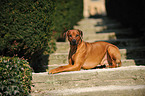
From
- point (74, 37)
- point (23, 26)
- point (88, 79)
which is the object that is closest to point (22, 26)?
point (23, 26)

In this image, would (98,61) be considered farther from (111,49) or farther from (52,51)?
(52,51)

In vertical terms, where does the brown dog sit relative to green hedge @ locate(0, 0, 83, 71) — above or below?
below

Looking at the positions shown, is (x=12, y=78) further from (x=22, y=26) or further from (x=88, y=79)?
(x=88, y=79)

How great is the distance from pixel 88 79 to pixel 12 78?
1.62 metres

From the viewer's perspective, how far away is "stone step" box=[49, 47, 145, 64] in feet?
17.6

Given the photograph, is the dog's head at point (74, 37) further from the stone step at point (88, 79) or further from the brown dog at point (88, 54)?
the stone step at point (88, 79)

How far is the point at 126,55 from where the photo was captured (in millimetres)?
5434

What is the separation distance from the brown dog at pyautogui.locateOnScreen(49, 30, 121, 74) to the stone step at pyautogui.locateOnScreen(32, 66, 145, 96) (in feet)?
0.89

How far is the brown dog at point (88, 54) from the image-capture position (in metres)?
3.95

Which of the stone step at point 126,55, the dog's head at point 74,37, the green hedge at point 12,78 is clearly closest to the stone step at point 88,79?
the green hedge at point 12,78

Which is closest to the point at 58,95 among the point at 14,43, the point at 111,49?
the point at 14,43

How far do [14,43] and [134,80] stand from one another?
2.88 m

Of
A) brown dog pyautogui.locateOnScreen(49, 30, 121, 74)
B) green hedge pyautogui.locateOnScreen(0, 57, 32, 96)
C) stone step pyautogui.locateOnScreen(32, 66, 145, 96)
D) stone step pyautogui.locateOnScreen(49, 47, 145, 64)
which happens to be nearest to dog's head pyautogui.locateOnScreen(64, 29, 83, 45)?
brown dog pyautogui.locateOnScreen(49, 30, 121, 74)

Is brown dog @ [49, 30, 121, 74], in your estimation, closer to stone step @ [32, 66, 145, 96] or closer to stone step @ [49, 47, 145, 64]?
stone step @ [32, 66, 145, 96]
